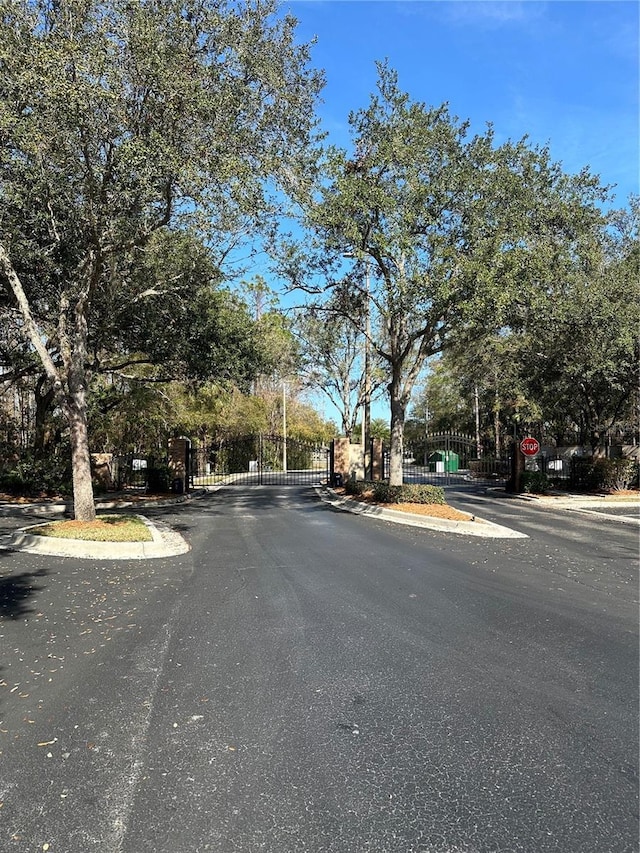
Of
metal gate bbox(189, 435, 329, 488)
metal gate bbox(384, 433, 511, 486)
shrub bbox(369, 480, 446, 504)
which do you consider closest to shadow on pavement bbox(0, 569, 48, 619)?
shrub bbox(369, 480, 446, 504)

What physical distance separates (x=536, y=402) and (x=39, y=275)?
20158 millimetres

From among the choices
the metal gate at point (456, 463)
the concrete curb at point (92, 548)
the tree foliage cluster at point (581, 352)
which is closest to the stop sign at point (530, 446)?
the tree foliage cluster at point (581, 352)

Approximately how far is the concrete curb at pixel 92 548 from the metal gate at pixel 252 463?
20319mm

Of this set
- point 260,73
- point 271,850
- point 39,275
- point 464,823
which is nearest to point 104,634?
point 271,850

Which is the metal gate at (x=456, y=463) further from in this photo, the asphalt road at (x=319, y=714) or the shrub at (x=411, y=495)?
the asphalt road at (x=319, y=714)

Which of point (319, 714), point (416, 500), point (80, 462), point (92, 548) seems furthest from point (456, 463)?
point (319, 714)

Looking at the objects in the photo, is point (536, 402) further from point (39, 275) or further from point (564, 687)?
point (564, 687)

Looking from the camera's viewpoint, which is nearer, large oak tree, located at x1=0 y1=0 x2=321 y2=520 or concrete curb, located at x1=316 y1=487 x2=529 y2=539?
large oak tree, located at x1=0 y1=0 x2=321 y2=520

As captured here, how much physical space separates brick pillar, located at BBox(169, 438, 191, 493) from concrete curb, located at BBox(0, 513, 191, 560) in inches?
522

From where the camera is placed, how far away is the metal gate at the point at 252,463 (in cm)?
3300

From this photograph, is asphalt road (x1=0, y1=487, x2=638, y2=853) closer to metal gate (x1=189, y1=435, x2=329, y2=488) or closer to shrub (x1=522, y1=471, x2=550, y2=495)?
shrub (x1=522, y1=471, x2=550, y2=495)

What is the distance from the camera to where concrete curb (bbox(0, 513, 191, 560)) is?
982cm

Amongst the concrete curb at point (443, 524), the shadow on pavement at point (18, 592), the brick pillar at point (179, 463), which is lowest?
the concrete curb at point (443, 524)

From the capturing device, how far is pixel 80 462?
12602 millimetres
